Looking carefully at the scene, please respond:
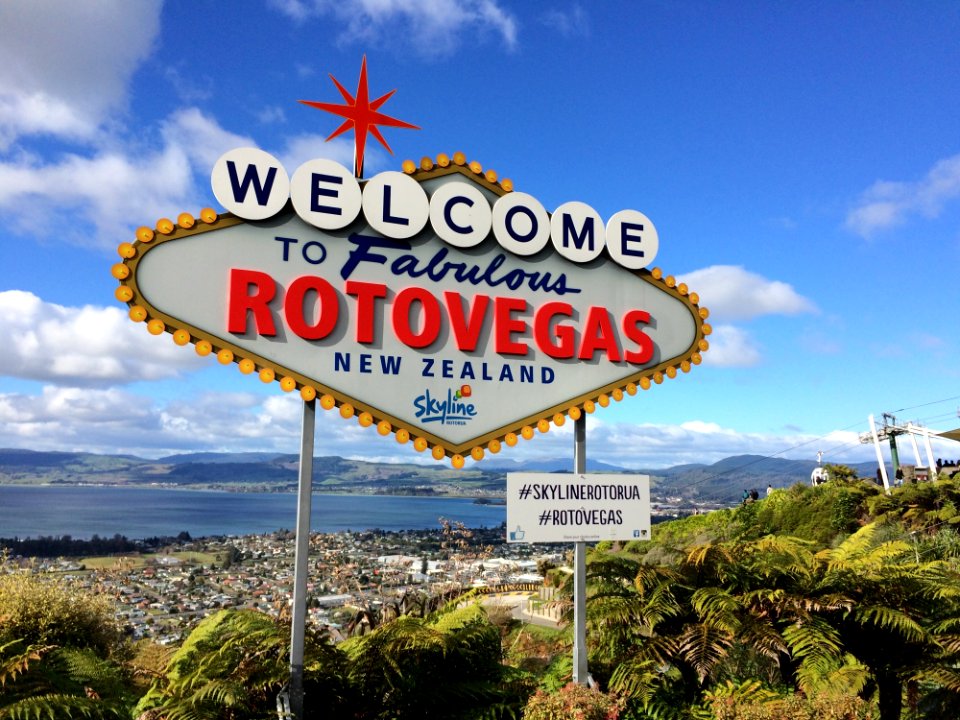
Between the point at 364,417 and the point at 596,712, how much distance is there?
305cm

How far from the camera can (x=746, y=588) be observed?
245 inches

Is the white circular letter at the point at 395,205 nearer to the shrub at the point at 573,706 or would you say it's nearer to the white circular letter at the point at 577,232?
the white circular letter at the point at 577,232

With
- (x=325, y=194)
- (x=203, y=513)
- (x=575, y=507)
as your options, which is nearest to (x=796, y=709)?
(x=575, y=507)

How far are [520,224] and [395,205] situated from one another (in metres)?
1.35

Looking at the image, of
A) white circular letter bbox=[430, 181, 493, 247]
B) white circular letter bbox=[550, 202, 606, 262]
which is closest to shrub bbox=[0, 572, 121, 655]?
white circular letter bbox=[430, 181, 493, 247]

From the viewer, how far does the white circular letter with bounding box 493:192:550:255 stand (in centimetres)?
663

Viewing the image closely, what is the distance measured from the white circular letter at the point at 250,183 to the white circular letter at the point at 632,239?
11.4ft

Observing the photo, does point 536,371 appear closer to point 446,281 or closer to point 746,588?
point 446,281

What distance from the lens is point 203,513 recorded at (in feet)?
162

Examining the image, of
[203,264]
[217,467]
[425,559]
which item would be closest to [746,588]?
[425,559]

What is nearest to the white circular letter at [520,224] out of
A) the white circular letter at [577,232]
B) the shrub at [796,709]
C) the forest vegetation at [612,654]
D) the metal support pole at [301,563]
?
the white circular letter at [577,232]

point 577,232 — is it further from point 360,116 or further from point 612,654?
point 612,654

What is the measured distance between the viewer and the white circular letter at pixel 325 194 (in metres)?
5.81

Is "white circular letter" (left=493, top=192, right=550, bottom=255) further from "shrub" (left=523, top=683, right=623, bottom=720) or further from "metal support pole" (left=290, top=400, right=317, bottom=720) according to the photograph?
"shrub" (left=523, top=683, right=623, bottom=720)
